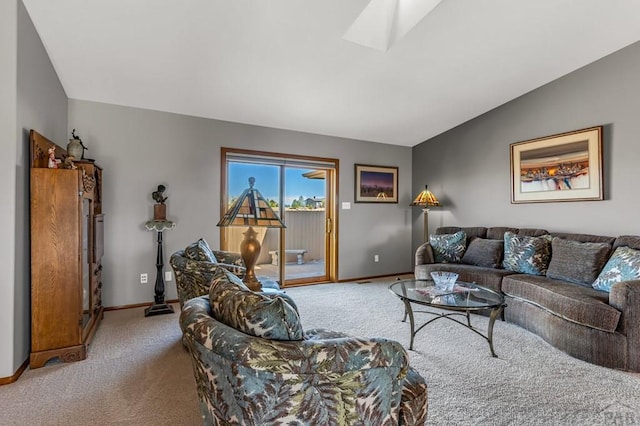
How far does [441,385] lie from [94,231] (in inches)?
127

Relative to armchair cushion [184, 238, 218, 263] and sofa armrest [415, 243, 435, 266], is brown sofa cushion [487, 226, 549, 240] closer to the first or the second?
sofa armrest [415, 243, 435, 266]

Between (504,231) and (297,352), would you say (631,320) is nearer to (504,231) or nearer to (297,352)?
(504,231)

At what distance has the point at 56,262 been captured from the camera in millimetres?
2422

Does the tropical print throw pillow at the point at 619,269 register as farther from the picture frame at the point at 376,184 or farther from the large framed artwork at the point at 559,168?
the picture frame at the point at 376,184

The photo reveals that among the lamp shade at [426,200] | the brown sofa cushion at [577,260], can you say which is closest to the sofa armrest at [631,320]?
the brown sofa cushion at [577,260]

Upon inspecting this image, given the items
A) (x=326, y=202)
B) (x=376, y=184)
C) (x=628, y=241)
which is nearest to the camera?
(x=628, y=241)

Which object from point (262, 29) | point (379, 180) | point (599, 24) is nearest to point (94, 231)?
point (262, 29)

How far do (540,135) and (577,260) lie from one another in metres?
1.73

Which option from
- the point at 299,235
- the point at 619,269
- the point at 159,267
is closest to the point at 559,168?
the point at 619,269

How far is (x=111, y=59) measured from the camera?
2.96 metres

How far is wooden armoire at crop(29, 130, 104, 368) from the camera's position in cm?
237

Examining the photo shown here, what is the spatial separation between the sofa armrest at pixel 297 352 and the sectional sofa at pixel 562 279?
2274mm

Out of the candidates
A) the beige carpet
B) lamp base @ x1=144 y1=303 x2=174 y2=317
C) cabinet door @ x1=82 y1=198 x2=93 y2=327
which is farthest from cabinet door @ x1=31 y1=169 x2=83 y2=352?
lamp base @ x1=144 y1=303 x2=174 y2=317

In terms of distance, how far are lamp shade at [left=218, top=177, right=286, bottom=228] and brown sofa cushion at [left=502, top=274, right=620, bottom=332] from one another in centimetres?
254
